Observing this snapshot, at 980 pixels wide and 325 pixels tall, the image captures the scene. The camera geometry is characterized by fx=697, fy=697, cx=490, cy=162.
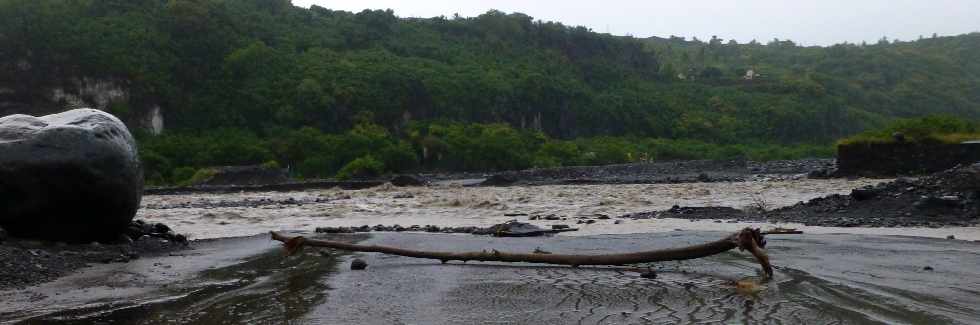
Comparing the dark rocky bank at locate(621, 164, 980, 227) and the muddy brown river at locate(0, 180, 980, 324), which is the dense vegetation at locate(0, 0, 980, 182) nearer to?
the dark rocky bank at locate(621, 164, 980, 227)

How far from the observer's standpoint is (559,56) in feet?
393

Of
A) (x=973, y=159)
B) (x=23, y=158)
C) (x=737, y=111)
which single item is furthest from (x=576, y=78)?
(x=23, y=158)

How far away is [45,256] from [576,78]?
4213 inches

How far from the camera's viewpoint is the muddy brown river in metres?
5.42

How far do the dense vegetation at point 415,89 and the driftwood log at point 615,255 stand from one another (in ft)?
141

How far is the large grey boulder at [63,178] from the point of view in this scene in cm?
959

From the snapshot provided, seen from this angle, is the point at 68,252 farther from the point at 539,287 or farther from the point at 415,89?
the point at 415,89

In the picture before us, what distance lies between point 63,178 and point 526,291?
7061 millimetres

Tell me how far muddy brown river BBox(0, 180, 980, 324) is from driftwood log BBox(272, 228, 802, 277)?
14cm

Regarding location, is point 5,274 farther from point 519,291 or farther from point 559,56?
point 559,56

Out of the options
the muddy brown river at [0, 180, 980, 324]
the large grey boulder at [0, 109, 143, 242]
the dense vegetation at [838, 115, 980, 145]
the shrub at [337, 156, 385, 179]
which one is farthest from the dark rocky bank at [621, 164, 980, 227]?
the shrub at [337, 156, 385, 179]

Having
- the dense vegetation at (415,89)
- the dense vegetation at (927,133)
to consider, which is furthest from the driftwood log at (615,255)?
the dense vegetation at (415,89)

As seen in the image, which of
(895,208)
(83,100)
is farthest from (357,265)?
(83,100)

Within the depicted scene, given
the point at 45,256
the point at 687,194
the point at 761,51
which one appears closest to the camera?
the point at 45,256
